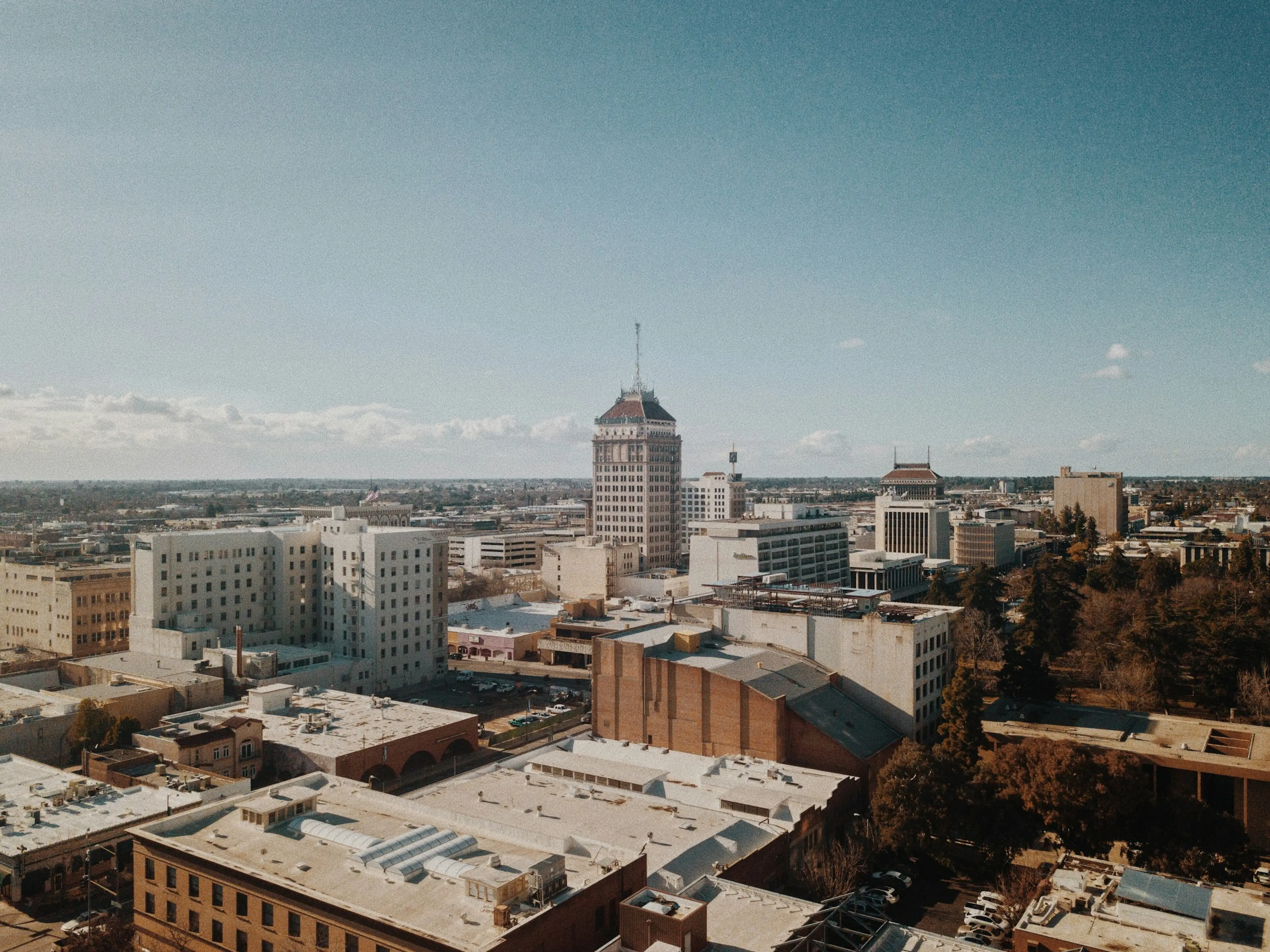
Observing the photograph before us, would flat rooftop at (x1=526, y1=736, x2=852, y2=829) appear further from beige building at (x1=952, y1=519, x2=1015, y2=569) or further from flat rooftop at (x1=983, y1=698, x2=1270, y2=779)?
beige building at (x1=952, y1=519, x2=1015, y2=569)

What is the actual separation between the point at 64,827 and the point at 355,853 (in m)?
19.5

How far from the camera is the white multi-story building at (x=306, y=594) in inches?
3108

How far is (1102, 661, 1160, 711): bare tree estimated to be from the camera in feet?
232

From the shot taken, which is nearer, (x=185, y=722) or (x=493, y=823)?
(x=493, y=823)

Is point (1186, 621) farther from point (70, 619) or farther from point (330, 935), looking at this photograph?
point (70, 619)

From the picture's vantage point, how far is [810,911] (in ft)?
109

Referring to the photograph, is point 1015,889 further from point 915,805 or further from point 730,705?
point 730,705

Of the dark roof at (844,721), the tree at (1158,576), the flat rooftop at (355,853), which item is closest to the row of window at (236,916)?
the flat rooftop at (355,853)

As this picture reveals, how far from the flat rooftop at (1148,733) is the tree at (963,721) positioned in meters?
7.75

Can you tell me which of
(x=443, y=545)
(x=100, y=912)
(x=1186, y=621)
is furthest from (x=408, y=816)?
(x=1186, y=621)

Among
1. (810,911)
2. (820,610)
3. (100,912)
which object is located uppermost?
(820,610)

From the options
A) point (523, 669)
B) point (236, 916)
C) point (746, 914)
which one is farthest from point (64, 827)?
point (523, 669)

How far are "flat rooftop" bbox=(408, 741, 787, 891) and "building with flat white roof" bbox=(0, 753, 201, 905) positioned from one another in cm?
1357

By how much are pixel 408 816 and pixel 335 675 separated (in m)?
43.2
